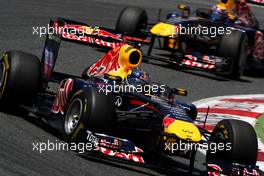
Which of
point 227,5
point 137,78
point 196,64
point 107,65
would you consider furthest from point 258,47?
point 137,78

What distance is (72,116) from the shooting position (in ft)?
31.6

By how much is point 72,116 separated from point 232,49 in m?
8.07

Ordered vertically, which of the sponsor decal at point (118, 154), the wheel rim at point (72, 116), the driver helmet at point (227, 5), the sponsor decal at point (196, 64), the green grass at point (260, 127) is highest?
the wheel rim at point (72, 116)

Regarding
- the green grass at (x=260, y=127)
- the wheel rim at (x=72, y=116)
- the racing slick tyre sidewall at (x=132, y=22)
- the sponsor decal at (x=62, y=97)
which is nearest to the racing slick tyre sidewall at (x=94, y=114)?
the wheel rim at (x=72, y=116)

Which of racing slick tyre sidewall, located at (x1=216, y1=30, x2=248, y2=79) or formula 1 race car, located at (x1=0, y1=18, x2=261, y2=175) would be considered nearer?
formula 1 race car, located at (x1=0, y1=18, x2=261, y2=175)

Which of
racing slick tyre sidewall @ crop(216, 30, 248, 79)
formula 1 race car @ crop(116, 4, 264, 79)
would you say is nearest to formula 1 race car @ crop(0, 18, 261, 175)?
formula 1 race car @ crop(116, 4, 264, 79)

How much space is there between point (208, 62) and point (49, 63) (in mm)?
6386

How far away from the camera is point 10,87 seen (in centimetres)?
1041

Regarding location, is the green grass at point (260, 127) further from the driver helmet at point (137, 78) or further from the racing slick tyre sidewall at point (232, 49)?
the racing slick tyre sidewall at point (232, 49)

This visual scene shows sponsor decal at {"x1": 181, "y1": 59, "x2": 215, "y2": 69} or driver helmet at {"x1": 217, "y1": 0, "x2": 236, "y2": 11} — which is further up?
driver helmet at {"x1": 217, "y1": 0, "x2": 236, "y2": 11}

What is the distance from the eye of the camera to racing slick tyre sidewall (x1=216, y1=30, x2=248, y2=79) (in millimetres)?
17172

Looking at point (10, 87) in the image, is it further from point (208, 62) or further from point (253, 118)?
point (208, 62)

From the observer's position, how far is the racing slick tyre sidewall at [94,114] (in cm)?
910

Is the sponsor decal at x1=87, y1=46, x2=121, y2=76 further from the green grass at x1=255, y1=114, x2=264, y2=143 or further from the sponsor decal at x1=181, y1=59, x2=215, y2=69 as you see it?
the sponsor decal at x1=181, y1=59, x2=215, y2=69
